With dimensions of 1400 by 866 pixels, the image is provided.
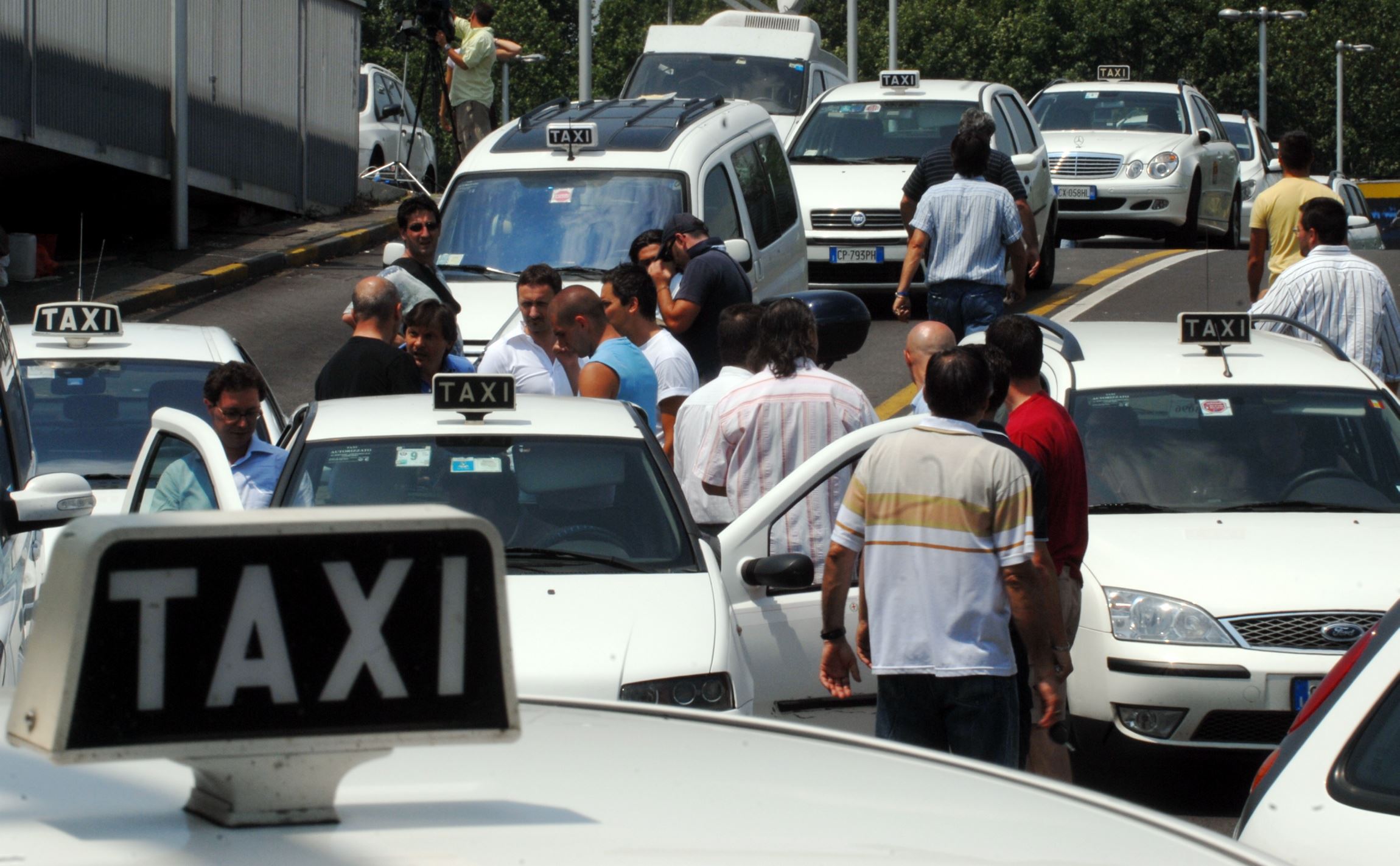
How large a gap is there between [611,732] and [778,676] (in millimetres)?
3839

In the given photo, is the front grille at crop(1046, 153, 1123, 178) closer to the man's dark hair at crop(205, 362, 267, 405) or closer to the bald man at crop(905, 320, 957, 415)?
the bald man at crop(905, 320, 957, 415)

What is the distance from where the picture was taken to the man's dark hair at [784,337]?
6406mm

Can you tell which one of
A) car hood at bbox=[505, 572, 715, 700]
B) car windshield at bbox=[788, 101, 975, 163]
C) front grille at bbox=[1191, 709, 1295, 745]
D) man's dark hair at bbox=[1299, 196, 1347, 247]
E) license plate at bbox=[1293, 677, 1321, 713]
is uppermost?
car windshield at bbox=[788, 101, 975, 163]

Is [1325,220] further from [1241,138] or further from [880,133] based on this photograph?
[1241,138]

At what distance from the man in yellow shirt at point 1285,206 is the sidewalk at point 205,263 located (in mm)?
9330

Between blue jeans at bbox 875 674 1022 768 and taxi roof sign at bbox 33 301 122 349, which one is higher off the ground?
taxi roof sign at bbox 33 301 122 349

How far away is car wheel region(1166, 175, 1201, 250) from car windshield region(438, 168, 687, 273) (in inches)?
447

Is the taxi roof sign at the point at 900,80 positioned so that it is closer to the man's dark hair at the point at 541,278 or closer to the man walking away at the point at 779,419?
the man's dark hair at the point at 541,278

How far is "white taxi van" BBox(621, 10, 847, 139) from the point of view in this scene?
21.9 metres

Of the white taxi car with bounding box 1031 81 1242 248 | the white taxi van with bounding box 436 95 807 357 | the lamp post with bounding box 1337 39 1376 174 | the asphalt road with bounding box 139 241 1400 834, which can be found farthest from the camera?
the lamp post with bounding box 1337 39 1376 174

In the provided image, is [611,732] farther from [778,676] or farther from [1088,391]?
[1088,391]

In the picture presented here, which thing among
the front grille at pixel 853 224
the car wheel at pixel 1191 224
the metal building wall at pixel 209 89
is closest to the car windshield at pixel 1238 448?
the front grille at pixel 853 224

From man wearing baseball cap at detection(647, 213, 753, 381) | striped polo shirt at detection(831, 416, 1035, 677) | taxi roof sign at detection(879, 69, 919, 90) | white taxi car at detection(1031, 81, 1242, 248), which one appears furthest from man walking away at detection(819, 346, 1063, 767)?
white taxi car at detection(1031, 81, 1242, 248)

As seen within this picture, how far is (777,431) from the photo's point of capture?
6.41 m
